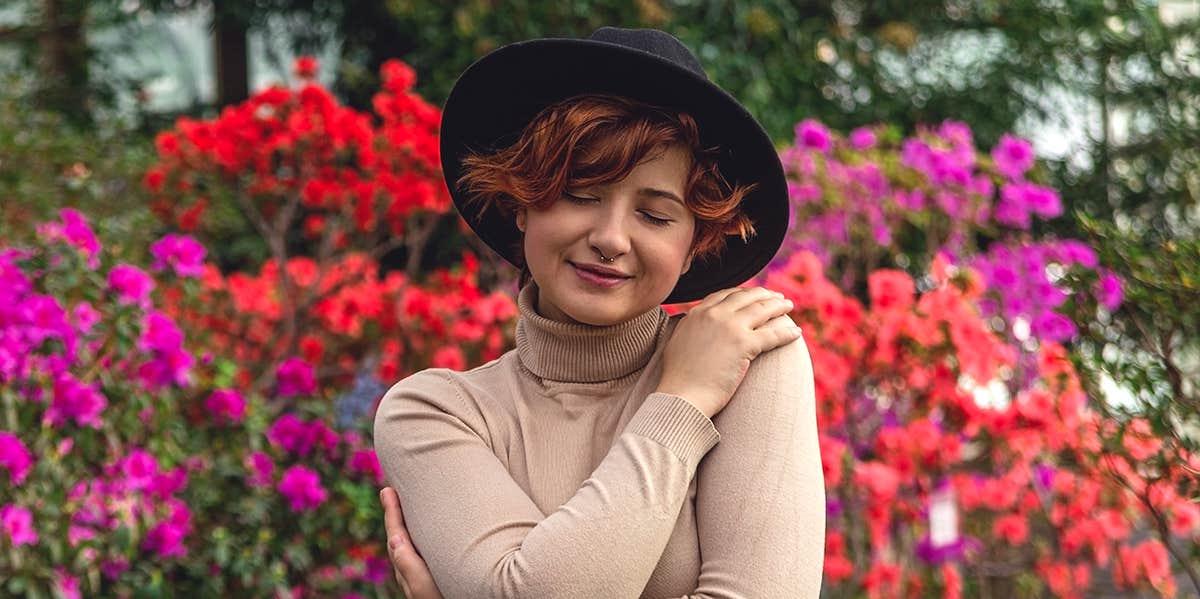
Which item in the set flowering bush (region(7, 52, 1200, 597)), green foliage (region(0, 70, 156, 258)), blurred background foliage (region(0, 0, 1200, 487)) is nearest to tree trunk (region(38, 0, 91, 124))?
blurred background foliage (region(0, 0, 1200, 487))

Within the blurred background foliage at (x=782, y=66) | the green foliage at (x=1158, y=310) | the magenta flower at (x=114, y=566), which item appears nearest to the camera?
the green foliage at (x=1158, y=310)

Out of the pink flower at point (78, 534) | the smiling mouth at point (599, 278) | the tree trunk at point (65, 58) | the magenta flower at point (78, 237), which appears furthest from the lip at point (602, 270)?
the tree trunk at point (65, 58)

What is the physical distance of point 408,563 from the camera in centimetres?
141

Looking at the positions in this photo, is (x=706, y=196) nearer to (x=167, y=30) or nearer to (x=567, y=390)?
(x=567, y=390)

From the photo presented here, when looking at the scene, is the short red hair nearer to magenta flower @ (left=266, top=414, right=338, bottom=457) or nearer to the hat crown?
the hat crown

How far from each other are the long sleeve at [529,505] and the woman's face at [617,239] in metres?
0.12

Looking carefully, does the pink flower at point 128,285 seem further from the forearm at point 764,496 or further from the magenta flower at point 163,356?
the forearm at point 764,496

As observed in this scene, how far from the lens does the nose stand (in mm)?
1335

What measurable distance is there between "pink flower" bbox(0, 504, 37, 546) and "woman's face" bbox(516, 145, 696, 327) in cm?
165

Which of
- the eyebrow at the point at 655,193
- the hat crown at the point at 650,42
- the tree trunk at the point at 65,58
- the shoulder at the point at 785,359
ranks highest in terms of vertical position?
the hat crown at the point at 650,42

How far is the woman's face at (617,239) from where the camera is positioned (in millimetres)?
1348

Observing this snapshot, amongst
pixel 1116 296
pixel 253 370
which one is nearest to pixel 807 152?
A: pixel 1116 296

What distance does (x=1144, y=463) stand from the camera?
231cm

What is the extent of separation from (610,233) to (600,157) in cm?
8
